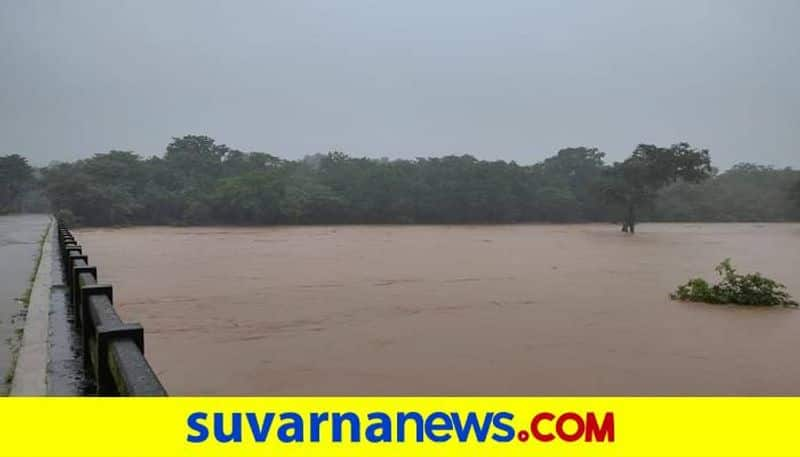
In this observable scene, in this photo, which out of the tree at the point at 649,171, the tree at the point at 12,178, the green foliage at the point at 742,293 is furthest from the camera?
the tree at the point at 12,178

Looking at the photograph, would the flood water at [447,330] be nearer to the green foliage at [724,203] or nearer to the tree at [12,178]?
the tree at [12,178]

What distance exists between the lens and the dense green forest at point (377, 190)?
22.9m

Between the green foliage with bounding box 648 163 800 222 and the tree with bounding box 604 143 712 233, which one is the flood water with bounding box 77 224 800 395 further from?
the green foliage with bounding box 648 163 800 222

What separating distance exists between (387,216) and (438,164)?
14.7ft

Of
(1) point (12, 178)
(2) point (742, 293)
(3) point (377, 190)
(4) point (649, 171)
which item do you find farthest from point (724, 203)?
(1) point (12, 178)

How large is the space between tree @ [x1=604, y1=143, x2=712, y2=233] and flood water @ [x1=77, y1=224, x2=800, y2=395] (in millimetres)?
10752

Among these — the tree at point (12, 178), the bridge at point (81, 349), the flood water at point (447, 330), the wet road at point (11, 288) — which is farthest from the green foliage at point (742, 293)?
the tree at point (12, 178)

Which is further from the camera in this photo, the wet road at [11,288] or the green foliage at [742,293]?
the green foliage at [742,293]

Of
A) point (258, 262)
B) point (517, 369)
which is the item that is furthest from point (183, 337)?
point (258, 262)

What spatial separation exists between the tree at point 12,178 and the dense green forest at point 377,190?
5cm

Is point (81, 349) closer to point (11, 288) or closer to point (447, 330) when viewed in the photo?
point (11, 288)

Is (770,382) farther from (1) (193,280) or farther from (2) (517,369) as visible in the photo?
(1) (193,280)

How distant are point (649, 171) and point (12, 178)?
84.6 feet

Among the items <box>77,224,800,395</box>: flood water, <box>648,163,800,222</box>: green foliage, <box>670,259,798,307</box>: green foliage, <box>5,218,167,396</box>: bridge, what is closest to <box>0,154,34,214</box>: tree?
<box>77,224,800,395</box>: flood water
